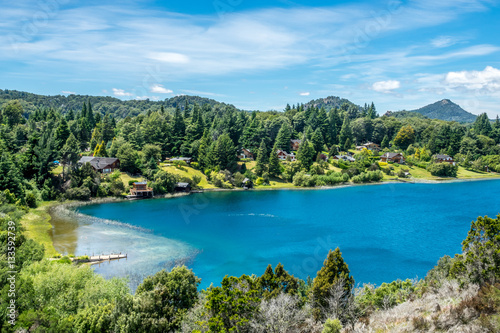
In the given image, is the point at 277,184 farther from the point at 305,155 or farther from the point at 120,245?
the point at 120,245

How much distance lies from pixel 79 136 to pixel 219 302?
259 feet

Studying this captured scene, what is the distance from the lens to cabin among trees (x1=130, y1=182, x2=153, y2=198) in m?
57.9

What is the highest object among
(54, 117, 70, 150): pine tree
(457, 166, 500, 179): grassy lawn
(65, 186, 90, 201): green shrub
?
(54, 117, 70, 150): pine tree

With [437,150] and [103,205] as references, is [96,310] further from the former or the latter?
[437,150]

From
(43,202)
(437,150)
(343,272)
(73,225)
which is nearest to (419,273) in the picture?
(343,272)

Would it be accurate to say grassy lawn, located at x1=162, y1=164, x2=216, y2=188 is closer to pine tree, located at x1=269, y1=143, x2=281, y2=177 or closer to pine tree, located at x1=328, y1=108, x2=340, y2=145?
pine tree, located at x1=269, y1=143, x2=281, y2=177

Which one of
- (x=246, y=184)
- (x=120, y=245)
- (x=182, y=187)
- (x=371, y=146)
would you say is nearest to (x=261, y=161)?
(x=246, y=184)

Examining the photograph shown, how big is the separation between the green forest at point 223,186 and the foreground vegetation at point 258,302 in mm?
65

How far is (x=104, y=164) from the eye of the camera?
63125 mm

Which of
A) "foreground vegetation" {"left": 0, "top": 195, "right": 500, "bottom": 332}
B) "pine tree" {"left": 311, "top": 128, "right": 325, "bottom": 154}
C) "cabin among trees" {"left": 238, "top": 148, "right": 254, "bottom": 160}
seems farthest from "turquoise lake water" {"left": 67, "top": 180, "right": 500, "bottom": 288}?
"pine tree" {"left": 311, "top": 128, "right": 325, "bottom": 154}

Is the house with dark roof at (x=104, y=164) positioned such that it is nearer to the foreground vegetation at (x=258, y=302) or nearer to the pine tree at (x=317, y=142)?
the foreground vegetation at (x=258, y=302)

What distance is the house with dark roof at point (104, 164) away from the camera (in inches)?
2457

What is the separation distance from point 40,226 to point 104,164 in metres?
25.1

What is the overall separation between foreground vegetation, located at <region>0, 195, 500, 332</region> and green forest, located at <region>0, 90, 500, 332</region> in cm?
6
